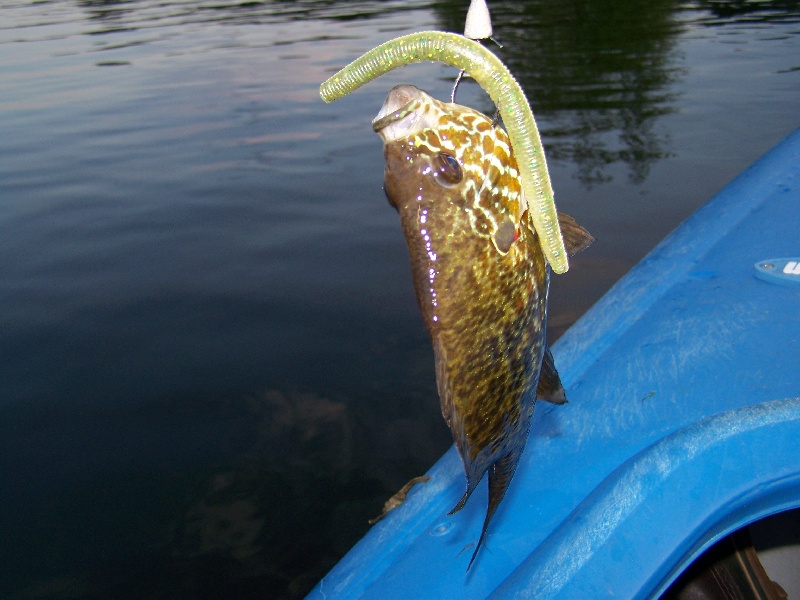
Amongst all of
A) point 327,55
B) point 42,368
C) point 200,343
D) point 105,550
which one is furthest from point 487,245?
point 327,55

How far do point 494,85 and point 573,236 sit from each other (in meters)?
0.37

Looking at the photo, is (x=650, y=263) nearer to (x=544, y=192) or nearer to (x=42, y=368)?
(x=544, y=192)

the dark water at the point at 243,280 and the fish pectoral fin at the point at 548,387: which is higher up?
the fish pectoral fin at the point at 548,387

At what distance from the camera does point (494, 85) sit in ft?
3.70

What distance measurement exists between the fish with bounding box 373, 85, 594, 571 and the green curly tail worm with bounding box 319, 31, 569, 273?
2.6 inches

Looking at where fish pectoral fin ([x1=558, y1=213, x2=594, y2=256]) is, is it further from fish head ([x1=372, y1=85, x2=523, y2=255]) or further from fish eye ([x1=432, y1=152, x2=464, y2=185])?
fish eye ([x1=432, y1=152, x2=464, y2=185])

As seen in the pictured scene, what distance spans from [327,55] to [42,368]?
1131 cm

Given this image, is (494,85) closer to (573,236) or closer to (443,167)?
(443,167)

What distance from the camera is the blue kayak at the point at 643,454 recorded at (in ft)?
6.28

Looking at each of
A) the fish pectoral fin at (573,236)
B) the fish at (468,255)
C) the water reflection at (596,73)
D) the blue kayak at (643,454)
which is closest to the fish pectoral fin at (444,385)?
the fish at (468,255)

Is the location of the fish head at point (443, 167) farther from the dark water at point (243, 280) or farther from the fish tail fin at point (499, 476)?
the dark water at point (243, 280)

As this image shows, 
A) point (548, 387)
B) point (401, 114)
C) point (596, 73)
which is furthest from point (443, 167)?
point (596, 73)

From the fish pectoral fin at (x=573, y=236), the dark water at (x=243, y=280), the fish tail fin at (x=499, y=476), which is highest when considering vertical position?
the fish pectoral fin at (x=573, y=236)

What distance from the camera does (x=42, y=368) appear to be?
5.67m
